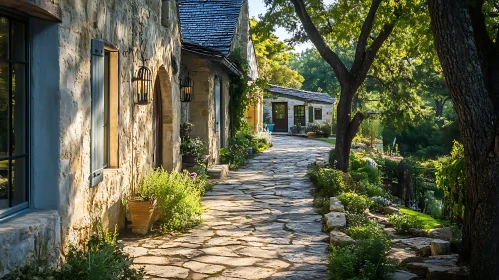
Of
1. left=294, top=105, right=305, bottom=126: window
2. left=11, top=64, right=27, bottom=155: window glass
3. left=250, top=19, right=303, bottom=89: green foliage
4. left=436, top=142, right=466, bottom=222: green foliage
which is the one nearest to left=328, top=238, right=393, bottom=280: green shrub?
left=11, top=64, right=27, bottom=155: window glass

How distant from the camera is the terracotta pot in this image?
670cm

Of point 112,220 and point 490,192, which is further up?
point 490,192

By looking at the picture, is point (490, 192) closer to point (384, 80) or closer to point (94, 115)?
point (94, 115)

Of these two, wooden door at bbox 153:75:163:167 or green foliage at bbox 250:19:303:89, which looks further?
green foliage at bbox 250:19:303:89

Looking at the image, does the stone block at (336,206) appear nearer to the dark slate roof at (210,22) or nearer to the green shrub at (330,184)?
the green shrub at (330,184)

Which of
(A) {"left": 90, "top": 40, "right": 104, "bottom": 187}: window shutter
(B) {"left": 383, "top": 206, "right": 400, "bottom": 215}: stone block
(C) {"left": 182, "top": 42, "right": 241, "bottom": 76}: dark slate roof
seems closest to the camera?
(A) {"left": 90, "top": 40, "right": 104, "bottom": 187}: window shutter

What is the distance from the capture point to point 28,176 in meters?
4.41

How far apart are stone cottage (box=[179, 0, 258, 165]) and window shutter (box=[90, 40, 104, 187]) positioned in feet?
19.1

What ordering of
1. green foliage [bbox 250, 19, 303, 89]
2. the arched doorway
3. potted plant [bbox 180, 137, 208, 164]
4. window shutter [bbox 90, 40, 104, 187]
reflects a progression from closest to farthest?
window shutter [bbox 90, 40, 104, 187] < the arched doorway < potted plant [bbox 180, 137, 208, 164] < green foliage [bbox 250, 19, 303, 89]

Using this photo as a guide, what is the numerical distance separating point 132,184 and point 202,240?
1366mm

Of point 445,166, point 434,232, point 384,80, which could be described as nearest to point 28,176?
point 434,232

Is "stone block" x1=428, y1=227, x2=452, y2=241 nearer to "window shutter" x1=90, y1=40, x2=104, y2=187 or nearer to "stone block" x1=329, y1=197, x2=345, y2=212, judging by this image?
"stone block" x1=329, y1=197, x2=345, y2=212

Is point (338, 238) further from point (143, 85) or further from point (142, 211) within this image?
point (143, 85)

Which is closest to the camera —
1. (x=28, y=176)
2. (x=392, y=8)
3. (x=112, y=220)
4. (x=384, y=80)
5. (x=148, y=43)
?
(x=28, y=176)
